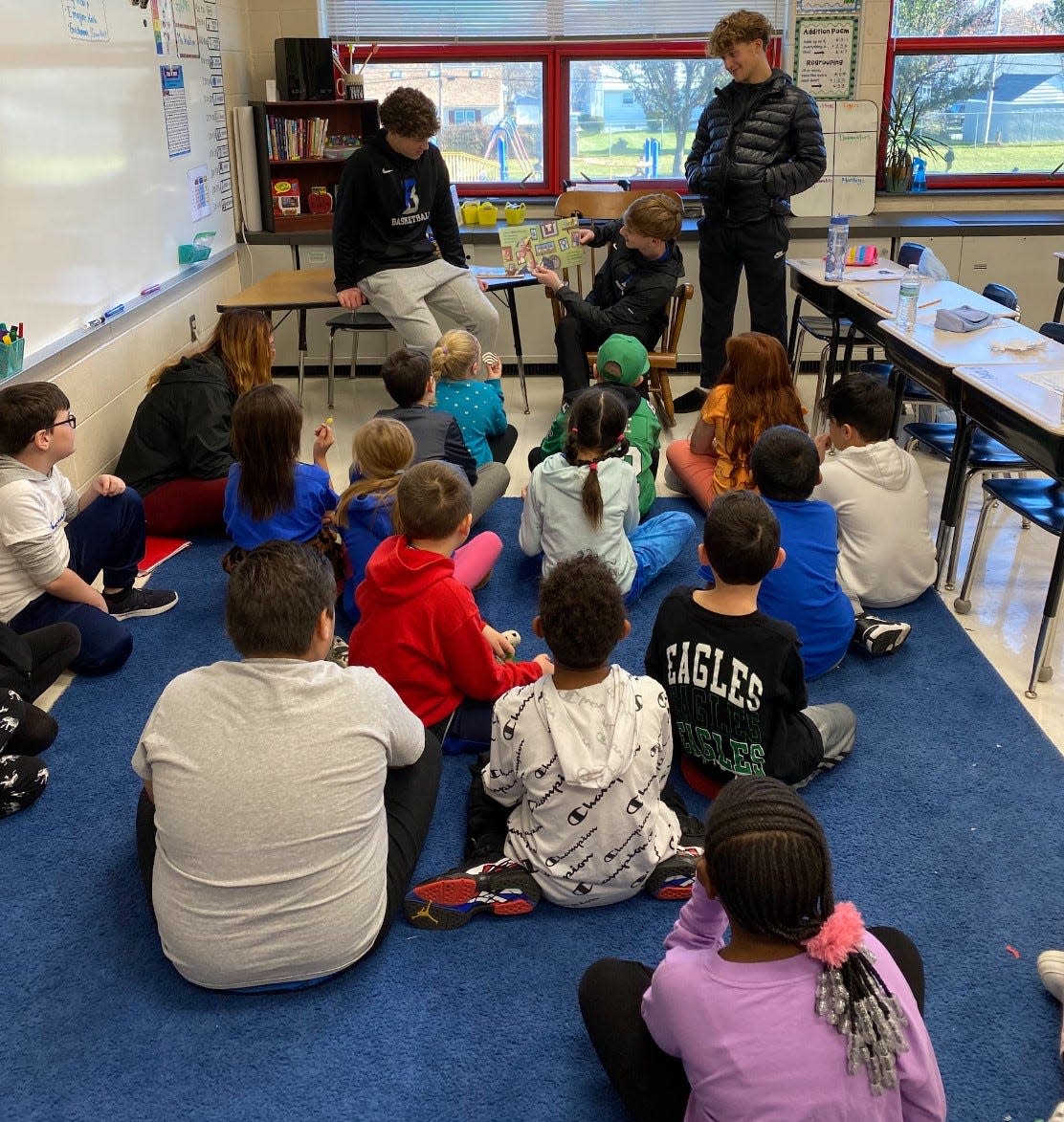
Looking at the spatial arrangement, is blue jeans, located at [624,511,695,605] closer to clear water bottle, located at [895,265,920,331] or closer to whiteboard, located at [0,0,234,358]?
clear water bottle, located at [895,265,920,331]

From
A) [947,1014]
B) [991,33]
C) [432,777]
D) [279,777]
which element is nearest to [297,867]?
[279,777]

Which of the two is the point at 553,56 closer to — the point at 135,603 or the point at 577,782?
the point at 135,603

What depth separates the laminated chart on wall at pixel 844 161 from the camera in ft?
19.4

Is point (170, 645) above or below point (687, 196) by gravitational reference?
below

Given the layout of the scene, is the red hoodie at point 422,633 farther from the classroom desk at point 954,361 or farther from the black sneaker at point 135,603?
the classroom desk at point 954,361

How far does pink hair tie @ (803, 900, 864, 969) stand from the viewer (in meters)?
1.26

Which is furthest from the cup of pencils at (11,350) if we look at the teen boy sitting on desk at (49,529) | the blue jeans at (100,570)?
the blue jeans at (100,570)

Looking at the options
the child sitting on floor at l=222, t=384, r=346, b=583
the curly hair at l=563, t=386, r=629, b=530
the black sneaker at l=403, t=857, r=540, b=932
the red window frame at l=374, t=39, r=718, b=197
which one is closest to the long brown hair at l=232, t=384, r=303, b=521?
the child sitting on floor at l=222, t=384, r=346, b=583

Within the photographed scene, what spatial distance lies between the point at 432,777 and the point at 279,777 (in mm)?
557

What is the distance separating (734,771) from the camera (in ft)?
7.73

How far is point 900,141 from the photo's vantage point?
610cm

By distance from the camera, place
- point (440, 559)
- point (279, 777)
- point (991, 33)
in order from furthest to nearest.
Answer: point (991, 33)
point (440, 559)
point (279, 777)

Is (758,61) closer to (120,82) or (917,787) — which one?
(120,82)

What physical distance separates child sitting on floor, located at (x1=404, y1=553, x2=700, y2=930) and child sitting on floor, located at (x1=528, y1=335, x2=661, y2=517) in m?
1.63
